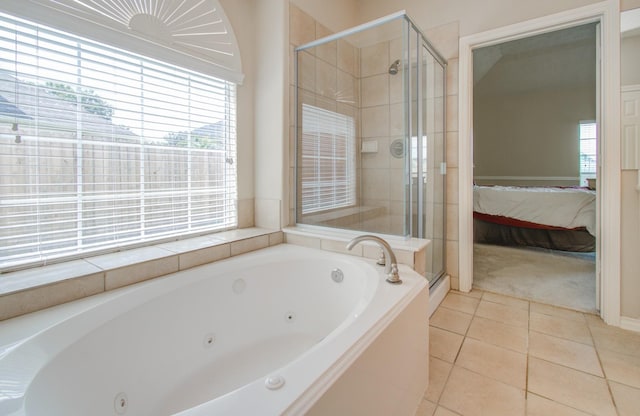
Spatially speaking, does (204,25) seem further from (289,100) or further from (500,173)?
(500,173)

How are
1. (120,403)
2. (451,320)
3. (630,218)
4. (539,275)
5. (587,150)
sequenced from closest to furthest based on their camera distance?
(120,403)
(630,218)
(451,320)
(539,275)
(587,150)

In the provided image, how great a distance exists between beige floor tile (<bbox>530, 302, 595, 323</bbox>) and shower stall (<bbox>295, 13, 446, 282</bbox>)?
2.21ft

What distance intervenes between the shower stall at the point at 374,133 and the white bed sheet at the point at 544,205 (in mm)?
1951

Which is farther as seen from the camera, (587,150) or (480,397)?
(587,150)

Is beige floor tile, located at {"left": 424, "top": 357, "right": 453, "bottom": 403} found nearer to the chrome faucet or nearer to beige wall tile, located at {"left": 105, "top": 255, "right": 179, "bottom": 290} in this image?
the chrome faucet

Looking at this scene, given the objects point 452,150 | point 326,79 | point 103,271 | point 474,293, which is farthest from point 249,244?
point 474,293

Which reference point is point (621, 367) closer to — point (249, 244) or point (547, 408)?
point (547, 408)

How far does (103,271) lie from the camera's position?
1300mm

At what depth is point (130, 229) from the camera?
1.67m

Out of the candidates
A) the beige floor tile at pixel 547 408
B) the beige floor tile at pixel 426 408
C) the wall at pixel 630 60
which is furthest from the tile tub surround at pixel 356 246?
the wall at pixel 630 60

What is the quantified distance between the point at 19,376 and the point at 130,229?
978mm

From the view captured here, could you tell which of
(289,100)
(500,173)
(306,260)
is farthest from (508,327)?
(500,173)

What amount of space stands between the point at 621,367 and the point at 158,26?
294 centimetres

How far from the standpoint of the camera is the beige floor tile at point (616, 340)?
1706 mm
